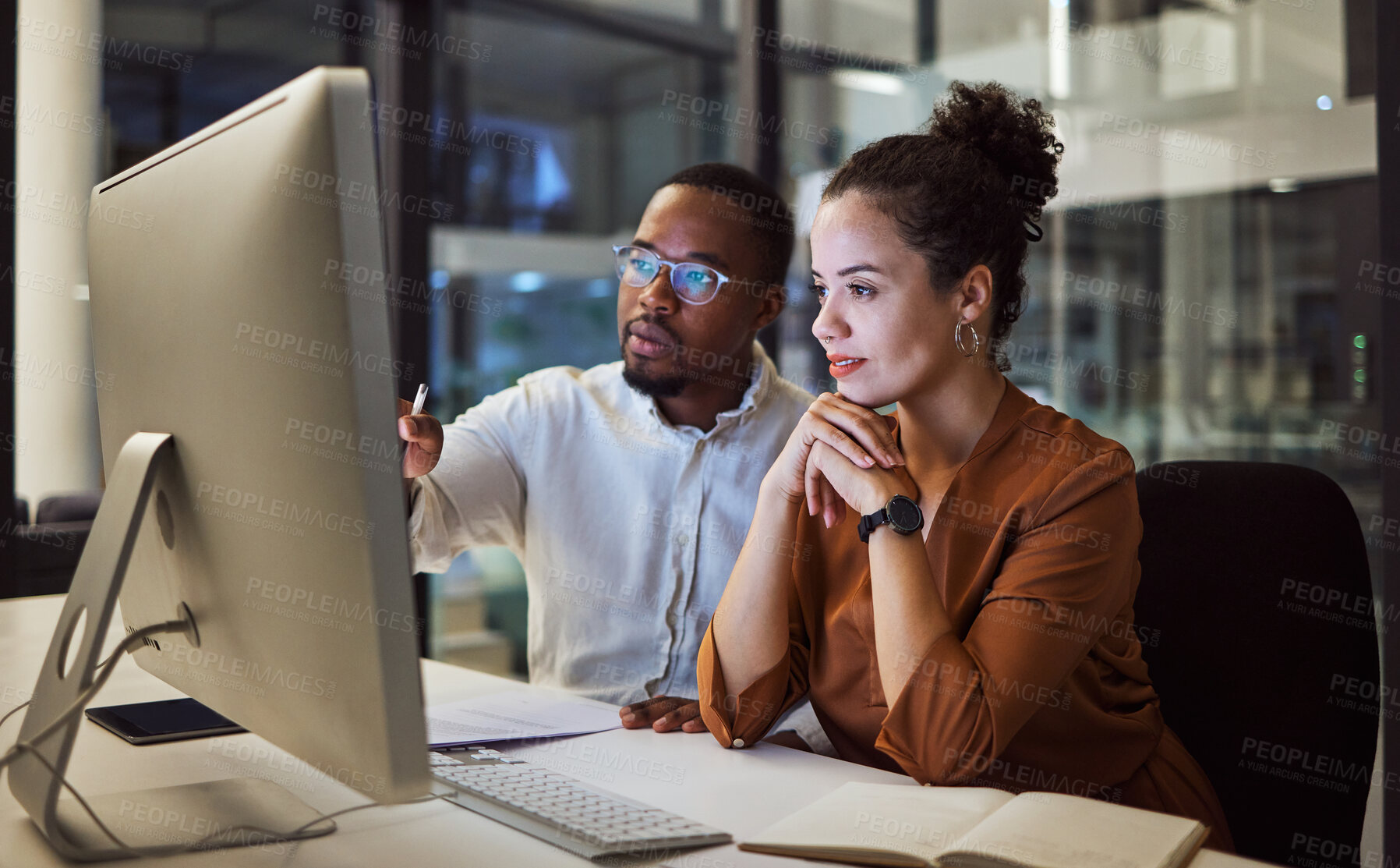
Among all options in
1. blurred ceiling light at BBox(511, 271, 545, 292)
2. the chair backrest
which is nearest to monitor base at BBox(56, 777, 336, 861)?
the chair backrest

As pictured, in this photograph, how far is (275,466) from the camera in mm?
758

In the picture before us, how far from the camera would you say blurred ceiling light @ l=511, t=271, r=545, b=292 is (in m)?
4.20

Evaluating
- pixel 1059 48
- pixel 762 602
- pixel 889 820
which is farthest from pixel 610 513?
pixel 1059 48

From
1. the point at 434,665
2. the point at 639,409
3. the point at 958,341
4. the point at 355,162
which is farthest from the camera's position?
the point at 639,409

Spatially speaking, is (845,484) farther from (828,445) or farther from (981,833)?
(981,833)

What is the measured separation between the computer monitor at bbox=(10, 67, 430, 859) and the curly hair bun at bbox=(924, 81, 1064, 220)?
0.99 meters

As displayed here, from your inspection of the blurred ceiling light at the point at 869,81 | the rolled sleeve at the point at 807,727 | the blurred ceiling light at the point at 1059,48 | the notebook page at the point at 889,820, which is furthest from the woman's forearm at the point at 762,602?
the blurred ceiling light at the point at 869,81

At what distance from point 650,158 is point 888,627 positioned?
Result: 3.41 metres

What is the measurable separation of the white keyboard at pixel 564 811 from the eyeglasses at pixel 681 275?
3.24 feet

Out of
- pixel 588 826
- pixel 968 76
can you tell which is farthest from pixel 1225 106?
pixel 588 826

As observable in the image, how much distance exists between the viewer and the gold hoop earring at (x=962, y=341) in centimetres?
141

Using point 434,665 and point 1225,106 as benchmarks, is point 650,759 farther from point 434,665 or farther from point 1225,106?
point 1225,106

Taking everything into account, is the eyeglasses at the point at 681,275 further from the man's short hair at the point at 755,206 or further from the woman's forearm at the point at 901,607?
the woman's forearm at the point at 901,607

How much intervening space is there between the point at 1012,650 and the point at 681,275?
95 cm
